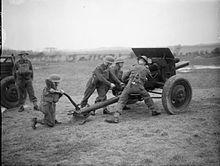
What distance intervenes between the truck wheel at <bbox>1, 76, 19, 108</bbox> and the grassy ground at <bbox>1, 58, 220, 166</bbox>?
0.78 metres

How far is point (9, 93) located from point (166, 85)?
14.1ft

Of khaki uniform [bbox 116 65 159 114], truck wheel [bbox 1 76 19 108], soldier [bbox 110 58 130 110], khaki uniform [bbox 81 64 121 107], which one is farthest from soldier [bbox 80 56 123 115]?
truck wheel [bbox 1 76 19 108]

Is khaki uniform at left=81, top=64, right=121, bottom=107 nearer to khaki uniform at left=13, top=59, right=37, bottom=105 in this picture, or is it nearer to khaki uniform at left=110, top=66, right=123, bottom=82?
khaki uniform at left=110, top=66, right=123, bottom=82

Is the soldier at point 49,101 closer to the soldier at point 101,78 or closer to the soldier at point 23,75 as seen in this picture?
the soldier at point 101,78

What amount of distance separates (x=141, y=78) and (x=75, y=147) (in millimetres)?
2277

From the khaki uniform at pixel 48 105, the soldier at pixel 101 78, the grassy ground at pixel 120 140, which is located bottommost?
the grassy ground at pixel 120 140

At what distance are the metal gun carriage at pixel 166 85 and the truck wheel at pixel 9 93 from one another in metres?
2.19

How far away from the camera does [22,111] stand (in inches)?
268

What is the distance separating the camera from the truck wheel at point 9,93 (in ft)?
23.3

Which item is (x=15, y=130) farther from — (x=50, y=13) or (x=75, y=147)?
(x=50, y=13)

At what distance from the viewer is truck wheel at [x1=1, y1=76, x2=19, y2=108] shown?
711 cm

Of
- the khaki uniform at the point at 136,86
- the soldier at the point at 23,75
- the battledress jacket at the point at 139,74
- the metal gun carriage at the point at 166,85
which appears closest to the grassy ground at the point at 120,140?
the metal gun carriage at the point at 166,85

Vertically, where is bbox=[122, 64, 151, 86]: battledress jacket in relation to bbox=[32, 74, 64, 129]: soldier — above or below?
above

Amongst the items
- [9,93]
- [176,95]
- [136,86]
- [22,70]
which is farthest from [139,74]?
[9,93]
